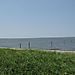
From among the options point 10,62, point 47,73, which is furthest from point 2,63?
point 47,73

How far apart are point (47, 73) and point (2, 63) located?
98.0 inches

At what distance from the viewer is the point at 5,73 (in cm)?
1052

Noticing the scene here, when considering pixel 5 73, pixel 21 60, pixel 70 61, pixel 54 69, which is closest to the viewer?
pixel 5 73

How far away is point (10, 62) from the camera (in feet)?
39.4

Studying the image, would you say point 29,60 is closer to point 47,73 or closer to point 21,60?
point 21,60

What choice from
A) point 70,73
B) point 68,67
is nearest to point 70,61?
point 68,67

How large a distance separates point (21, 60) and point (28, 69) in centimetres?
141

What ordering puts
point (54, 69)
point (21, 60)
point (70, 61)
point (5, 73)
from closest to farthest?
point (5, 73) < point (54, 69) < point (21, 60) < point (70, 61)

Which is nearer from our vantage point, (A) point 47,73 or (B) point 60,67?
(A) point 47,73

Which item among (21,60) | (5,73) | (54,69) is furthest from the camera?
(21,60)

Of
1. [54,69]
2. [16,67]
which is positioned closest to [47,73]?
[54,69]

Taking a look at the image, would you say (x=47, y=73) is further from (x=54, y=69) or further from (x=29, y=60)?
(x=29, y=60)

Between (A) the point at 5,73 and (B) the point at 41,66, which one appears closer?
(A) the point at 5,73

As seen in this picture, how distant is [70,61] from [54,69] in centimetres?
258
